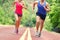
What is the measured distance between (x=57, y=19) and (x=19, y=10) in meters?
16.1

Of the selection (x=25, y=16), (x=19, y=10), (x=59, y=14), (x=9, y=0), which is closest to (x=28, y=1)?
(x=25, y=16)

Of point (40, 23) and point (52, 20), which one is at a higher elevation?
point (40, 23)

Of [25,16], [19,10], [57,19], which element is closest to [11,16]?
[25,16]

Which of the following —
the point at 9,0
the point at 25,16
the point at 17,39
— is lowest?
the point at 25,16

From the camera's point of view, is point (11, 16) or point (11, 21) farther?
point (11, 16)

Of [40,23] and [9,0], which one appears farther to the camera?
[9,0]

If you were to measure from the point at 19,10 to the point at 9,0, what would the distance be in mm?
44986

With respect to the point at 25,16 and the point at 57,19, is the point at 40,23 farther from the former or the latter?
the point at 25,16

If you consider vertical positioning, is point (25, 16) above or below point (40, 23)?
below

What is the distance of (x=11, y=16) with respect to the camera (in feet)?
181

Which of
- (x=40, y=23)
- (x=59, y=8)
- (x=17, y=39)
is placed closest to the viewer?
(x=17, y=39)

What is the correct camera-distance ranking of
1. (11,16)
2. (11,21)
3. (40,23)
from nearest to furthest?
(40,23)
(11,21)
(11,16)

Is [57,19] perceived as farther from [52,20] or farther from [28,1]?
[28,1]

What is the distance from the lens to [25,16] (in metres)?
64.3
